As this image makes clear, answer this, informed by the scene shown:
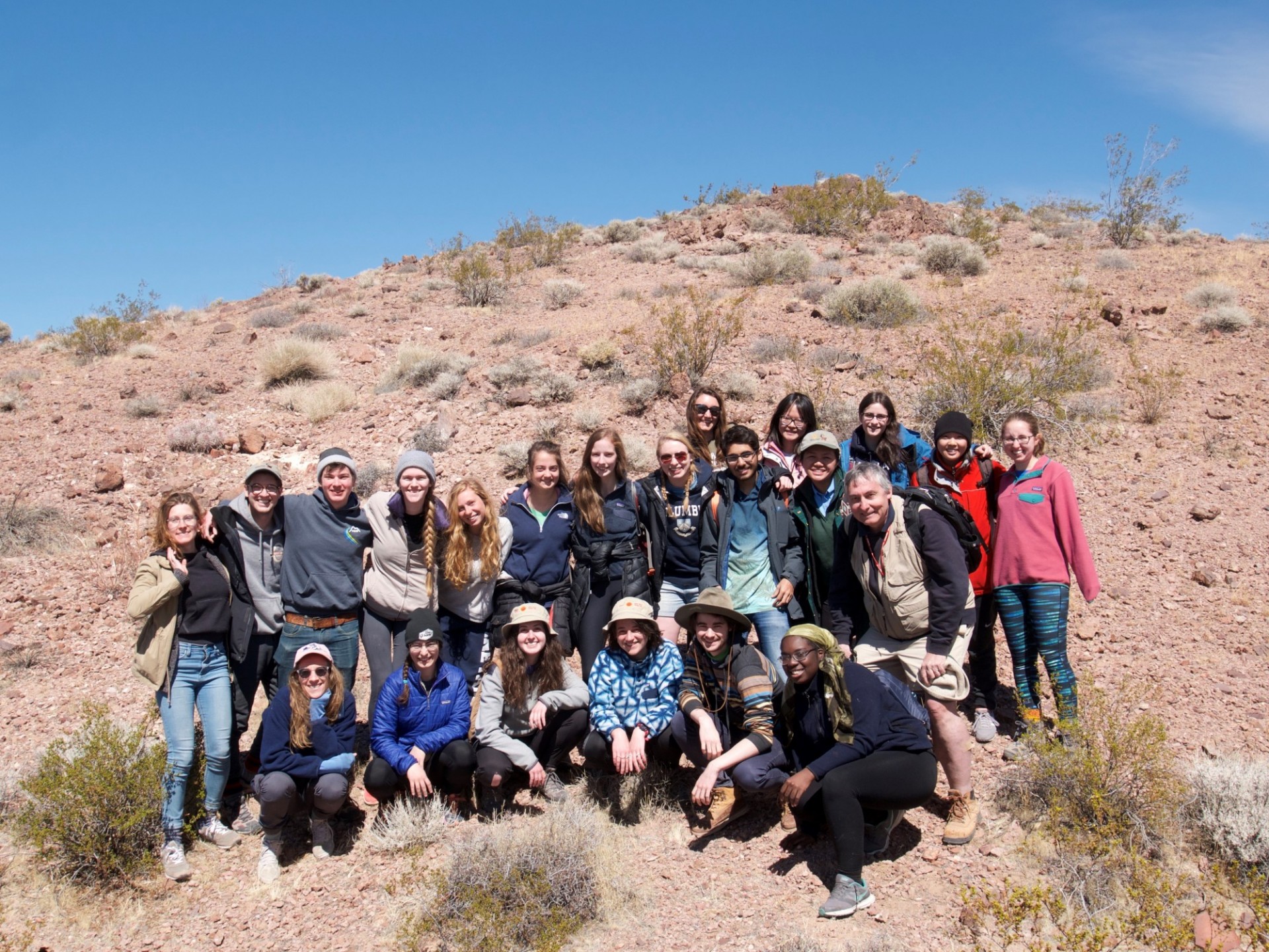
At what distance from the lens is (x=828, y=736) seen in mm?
3617

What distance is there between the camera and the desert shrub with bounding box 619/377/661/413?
31.2 ft

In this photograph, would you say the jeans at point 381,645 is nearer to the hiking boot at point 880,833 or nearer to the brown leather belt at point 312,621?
the brown leather belt at point 312,621

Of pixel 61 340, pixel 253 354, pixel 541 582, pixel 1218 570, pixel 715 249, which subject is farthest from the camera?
pixel 715 249

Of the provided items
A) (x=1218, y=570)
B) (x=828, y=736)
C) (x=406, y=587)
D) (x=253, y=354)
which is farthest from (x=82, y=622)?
(x=1218, y=570)

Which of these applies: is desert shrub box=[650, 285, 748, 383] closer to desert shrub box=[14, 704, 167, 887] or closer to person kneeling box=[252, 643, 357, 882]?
person kneeling box=[252, 643, 357, 882]

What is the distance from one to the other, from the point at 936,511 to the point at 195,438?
9153 mm

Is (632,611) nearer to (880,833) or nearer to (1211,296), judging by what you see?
(880,833)

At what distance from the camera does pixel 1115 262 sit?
13.0 metres

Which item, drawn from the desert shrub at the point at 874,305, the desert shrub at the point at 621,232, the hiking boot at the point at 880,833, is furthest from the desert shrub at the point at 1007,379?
the desert shrub at the point at 621,232

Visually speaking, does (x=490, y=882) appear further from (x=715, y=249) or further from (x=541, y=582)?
(x=715, y=249)

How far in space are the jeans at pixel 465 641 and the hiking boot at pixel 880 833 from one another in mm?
2274

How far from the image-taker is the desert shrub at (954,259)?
44.8ft

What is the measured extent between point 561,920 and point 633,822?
90cm

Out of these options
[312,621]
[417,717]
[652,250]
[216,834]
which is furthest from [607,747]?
[652,250]
